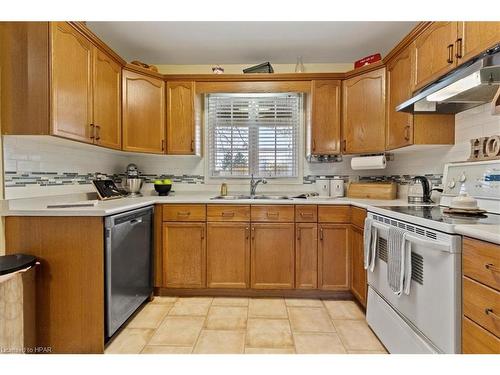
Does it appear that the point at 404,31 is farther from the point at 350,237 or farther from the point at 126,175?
the point at 126,175

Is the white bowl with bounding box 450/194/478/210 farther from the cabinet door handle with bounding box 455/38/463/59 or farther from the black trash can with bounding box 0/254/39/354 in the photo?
the black trash can with bounding box 0/254/39/354

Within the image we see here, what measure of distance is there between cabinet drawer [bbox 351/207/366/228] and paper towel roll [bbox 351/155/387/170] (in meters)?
0.58

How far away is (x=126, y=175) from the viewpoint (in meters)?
2.99

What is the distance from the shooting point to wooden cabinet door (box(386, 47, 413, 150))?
209 centimetres

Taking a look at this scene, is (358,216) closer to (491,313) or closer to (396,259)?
(396,259)

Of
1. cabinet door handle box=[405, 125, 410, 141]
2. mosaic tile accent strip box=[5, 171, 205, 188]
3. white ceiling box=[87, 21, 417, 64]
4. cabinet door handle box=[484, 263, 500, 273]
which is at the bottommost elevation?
cabinet door handle box=[484, 263, 500, 273]

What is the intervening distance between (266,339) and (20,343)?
140 cm

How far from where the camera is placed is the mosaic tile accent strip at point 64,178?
1.72m

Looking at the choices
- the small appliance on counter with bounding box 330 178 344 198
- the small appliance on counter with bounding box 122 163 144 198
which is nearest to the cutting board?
the small appliance on counter with bounding box 330 178 344 198

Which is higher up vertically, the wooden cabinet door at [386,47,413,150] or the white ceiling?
the white ceiling

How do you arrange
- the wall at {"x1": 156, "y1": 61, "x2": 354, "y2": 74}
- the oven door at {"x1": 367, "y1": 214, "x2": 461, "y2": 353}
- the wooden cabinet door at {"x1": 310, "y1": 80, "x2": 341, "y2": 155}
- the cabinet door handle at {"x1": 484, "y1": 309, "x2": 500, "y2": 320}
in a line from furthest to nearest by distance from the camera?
the wall at {"x1": 156, "y1": 61, "x2": 354, "y2": 74} < the wooden cabinet door at {"x1": 310, "y1": 80, "x2": 341, "y2": 155} < the oven door at {"x1": 367, "y1": 214, "x2": 461, "y2": 353} < the cabinet door handle at {"x1": 484, "y1": 309, "x2": 500, "y2": 320}

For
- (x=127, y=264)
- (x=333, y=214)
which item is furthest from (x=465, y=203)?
(x=127, y=264)

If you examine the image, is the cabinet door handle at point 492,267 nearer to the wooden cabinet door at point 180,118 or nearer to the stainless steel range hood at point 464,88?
the stainless steel range hood at point 464,88

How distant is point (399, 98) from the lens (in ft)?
7.27
